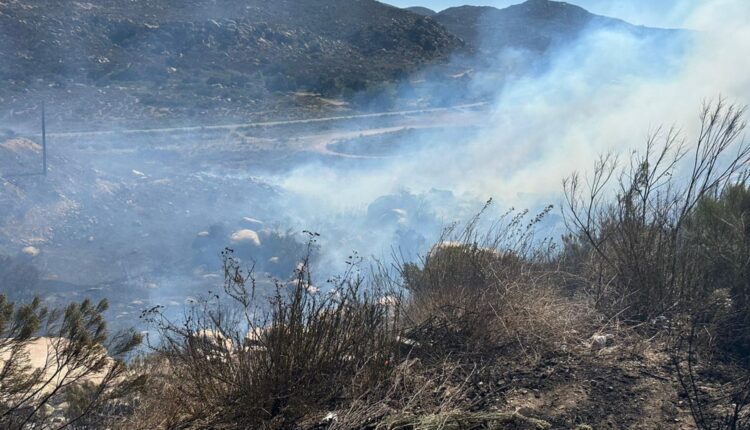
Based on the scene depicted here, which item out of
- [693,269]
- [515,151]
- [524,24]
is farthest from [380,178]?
[524,24]

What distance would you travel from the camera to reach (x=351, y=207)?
1798 centimetres

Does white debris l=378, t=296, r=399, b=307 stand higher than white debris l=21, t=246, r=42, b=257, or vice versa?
white debris l=21, t=246, r=42, b=257

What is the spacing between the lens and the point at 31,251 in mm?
13664

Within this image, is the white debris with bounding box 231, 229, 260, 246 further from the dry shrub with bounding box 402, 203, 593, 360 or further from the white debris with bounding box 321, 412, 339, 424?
the white debris with bounding box 321, 412, 339, 424

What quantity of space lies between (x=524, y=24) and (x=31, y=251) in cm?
4676

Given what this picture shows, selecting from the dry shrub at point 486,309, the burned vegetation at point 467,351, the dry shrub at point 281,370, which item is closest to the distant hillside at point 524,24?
the burned vegetation at point 467,351

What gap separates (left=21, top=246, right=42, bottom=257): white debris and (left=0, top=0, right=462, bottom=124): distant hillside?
39.6 feet

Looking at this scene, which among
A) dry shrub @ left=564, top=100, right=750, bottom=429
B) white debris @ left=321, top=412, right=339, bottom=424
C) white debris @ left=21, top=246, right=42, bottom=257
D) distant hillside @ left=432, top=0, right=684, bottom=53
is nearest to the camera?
white debris @ left=321, top=412, right=339, bottom=424

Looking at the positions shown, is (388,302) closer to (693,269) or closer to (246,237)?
(693,269)

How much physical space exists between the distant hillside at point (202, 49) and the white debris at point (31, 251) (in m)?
12.1

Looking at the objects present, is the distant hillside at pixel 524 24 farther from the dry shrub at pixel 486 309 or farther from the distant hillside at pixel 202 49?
the dry shrub at pixel 486 309

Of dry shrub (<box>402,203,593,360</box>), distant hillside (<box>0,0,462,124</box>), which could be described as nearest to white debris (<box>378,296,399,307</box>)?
dry shrub (<box>402,203,593,360</box>)

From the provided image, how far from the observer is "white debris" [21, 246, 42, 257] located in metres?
13.6

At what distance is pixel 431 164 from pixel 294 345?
62.5ft
